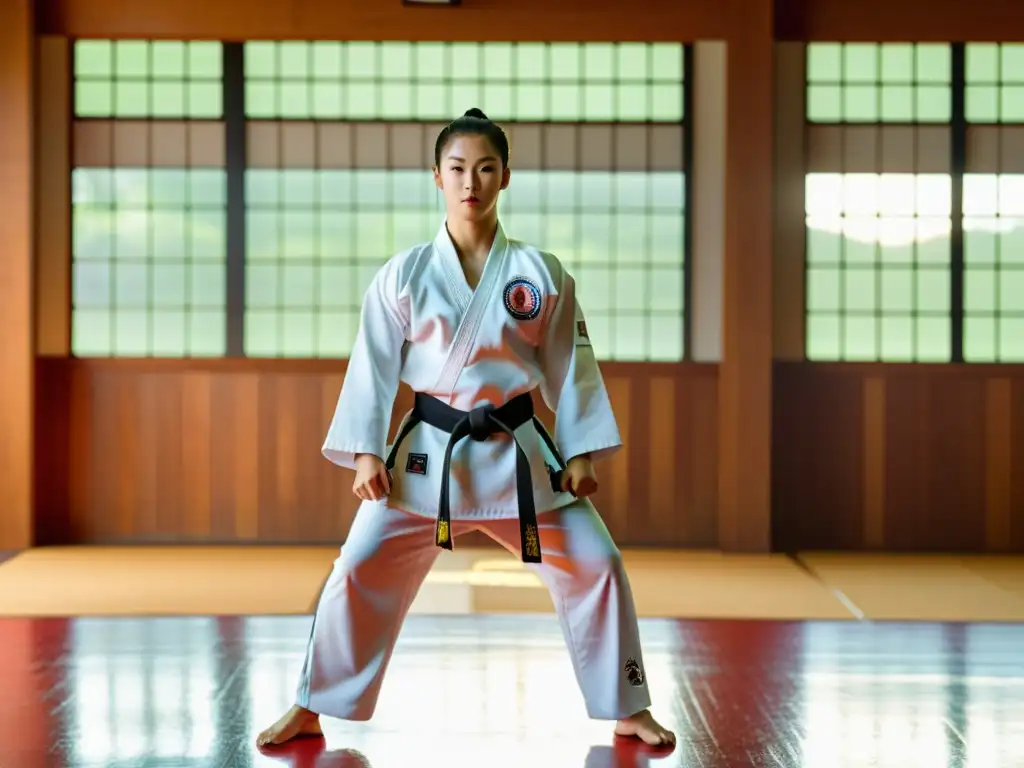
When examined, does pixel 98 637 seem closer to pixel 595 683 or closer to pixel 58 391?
pixel 595 683

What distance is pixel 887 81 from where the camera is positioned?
19.4ft

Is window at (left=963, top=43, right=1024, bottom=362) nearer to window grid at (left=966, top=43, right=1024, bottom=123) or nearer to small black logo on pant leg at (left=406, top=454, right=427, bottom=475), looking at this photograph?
window grid at (left=966, top=43, right=1024, bottom=123)

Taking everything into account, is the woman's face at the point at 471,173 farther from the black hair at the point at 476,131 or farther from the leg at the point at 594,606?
the leg at the point at 594,606

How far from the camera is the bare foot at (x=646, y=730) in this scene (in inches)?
105

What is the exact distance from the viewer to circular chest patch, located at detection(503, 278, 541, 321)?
258cm

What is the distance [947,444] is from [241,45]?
12.2 feet

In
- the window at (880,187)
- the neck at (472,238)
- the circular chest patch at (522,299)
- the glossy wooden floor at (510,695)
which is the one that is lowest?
the glossy wooden floor at (510,695)

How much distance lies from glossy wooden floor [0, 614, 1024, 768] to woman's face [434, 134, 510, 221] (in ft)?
3.67

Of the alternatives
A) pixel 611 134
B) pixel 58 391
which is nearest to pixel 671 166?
pixel 611 134

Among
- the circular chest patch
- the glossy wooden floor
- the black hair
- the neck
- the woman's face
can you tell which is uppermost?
the black hair

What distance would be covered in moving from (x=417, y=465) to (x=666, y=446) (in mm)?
3356

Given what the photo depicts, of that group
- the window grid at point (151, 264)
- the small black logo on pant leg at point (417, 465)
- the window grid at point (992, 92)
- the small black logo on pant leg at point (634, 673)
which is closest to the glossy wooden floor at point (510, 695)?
the small black logo on pant leg at point (634, 673)

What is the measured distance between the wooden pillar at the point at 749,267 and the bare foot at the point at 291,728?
3.36 m

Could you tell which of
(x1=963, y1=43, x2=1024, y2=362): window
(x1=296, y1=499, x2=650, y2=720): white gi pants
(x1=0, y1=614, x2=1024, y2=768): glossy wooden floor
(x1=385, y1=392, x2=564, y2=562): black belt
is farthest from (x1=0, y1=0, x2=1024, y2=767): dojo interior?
(x1=385, y1=392, x2=564, y2=562): black belt
